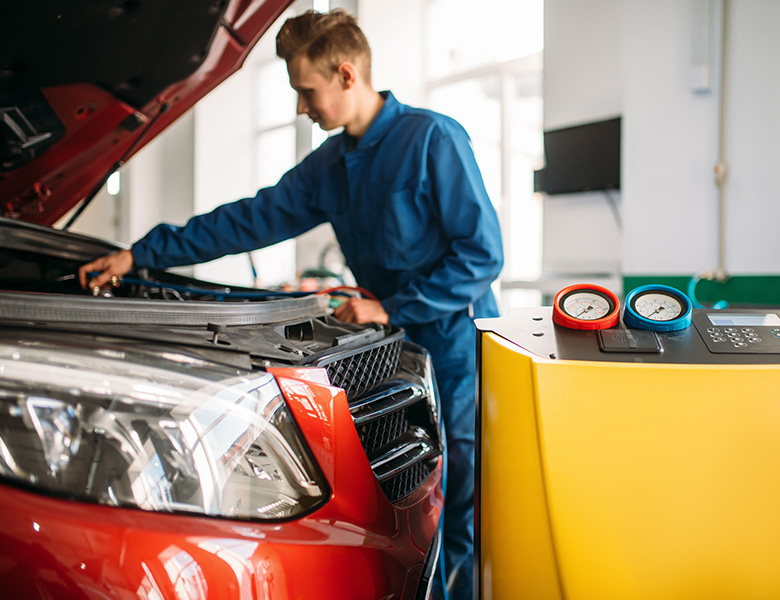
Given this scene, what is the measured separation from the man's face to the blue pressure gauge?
0.88m

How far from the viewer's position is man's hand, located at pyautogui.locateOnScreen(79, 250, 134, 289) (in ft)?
4.22

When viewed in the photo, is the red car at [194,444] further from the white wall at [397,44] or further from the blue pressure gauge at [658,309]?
the white wall at [397,44]

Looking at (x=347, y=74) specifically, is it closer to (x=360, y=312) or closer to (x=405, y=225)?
(x=405, y=225)

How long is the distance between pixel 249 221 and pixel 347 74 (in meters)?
0.47

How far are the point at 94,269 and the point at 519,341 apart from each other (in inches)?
41.0

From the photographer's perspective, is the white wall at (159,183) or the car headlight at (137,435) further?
the white wall at (159,183)

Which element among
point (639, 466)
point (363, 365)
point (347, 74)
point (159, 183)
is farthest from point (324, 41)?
point (159, 183)

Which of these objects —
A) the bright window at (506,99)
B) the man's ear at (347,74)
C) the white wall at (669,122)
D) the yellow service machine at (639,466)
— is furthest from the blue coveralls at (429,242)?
the bright window at (506,99)

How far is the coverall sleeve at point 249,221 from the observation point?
151 cm

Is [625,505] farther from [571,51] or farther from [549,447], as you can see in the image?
[571,51]

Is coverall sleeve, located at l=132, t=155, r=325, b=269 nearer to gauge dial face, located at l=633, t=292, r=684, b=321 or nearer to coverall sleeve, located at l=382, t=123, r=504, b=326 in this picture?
coverall sleeve, located at l=382, t=123, r=504, b=326

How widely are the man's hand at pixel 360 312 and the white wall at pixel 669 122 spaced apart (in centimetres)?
191

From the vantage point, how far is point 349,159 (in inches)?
55.0

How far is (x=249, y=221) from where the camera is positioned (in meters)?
1.54
